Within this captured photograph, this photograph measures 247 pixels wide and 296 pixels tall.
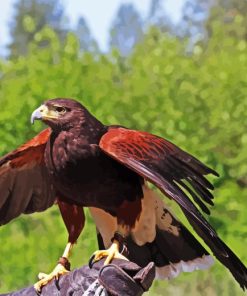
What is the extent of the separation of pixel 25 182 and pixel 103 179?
391 mm

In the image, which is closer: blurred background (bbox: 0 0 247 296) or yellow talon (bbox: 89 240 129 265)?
yellow talon (bbox: 89 240 129 265)

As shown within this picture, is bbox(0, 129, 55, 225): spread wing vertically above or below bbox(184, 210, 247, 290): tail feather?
above

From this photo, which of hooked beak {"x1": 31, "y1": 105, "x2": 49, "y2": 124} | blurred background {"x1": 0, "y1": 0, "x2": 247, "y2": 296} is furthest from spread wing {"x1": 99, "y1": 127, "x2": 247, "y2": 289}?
blurred background {"x1": 0, "y1": 0, "x2": 247, "y2": 296}

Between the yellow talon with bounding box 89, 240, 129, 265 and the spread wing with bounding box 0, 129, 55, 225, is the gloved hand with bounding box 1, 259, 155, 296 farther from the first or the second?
the spread wing with bounding box 0, 129, 55, 225

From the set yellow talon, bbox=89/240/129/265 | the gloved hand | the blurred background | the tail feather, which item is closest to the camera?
the gloved hand

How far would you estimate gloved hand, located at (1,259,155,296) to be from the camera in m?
2.68

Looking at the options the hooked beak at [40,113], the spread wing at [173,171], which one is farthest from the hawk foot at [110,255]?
the hooked beak at [40,113]

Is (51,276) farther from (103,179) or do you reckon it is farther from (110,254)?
(103,179)

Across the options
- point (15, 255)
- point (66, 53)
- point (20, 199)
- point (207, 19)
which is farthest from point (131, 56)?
point (207, 19)

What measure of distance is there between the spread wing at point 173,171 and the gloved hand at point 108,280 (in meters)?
0.24

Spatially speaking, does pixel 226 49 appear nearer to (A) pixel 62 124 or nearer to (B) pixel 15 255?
(B) pixel 15 255

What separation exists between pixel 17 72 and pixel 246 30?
1447 centimetres

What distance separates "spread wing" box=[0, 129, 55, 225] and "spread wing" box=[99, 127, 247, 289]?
11.8 inches

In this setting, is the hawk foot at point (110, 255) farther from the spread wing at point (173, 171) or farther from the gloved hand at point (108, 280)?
the spread wing at point (173, 171)
